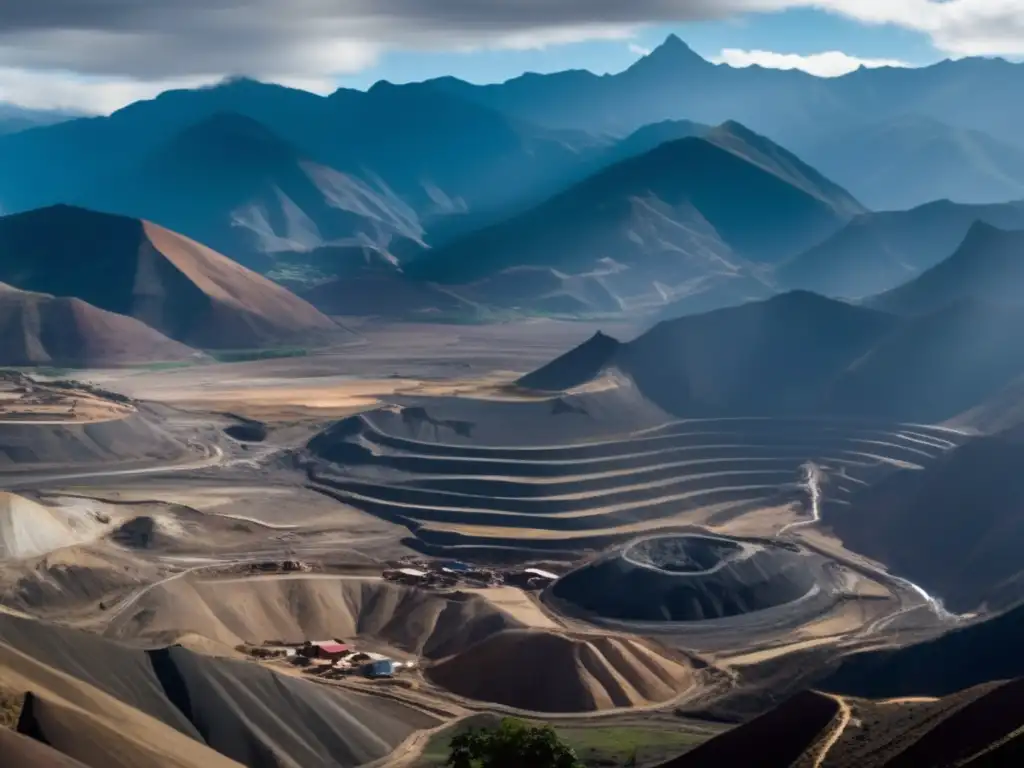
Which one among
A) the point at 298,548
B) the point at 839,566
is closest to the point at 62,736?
the point at 298,548

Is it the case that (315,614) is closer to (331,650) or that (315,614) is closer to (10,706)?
(331,650)

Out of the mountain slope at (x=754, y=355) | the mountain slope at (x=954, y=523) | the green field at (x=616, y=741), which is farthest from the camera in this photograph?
the mountain slope at (x=754, y=355)

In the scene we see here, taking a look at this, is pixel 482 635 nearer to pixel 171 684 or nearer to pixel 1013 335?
pixel 171 684

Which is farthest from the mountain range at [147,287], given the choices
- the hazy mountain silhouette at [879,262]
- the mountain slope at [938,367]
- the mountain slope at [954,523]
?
the mountain slope at [954,523]

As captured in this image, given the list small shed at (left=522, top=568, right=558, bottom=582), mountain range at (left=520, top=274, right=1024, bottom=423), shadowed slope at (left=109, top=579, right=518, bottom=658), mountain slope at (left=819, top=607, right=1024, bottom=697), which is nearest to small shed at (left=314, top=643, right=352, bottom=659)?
shadowed slope at (left=109, top=579, right=518, bottom=658)

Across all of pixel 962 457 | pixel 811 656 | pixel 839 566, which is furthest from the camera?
pixel 962 457

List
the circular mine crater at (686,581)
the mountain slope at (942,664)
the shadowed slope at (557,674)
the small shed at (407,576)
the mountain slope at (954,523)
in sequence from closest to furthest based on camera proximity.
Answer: the mountain slope at (942,664)
the shadowed slope at (557,674)
the circular mine crater at (686,581)
the small shed at (407,576)
the mountain slope at (954,523)

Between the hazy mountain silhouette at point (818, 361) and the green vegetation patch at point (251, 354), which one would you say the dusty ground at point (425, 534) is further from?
the green vegetation patch at point (251, 354)

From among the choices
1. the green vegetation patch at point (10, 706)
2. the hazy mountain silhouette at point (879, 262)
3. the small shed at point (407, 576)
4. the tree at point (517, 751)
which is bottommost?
the small shed at point (407, 576)
